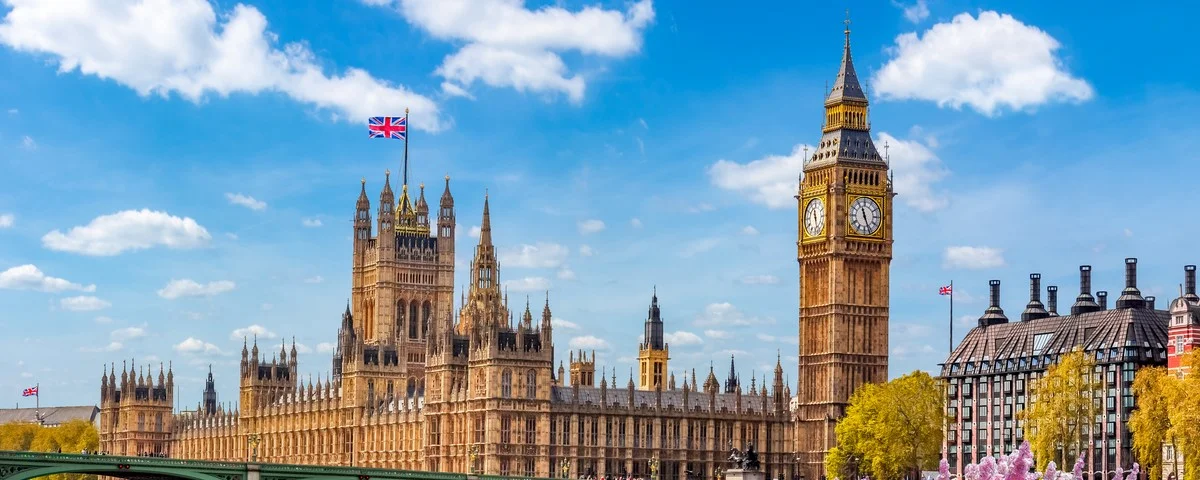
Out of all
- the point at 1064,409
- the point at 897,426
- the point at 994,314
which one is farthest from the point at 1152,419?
the point at 994,314

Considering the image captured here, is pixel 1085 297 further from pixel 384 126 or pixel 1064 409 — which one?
pixel 384 126

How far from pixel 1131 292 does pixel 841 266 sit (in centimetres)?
2353

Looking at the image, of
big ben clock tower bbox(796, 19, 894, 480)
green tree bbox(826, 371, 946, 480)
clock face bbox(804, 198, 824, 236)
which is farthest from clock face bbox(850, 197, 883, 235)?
green tree bbox(826, 371, 946, 480)

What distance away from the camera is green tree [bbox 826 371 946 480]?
5748 inches

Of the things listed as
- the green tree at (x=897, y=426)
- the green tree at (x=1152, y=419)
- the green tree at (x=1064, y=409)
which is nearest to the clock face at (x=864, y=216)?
the green tree at (x=897, y=426)

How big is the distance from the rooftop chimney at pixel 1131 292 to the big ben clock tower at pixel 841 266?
20.8 meters

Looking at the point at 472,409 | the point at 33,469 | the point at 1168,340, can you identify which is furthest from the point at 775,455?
the point at 33,469

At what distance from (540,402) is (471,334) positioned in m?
8.53

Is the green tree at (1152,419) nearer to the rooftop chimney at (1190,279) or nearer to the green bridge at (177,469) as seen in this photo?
the rooftop chimney at (1190,279)

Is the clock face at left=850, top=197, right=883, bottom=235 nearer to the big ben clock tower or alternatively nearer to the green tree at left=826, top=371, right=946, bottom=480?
the big ben clock tower

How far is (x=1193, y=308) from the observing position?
13388cm

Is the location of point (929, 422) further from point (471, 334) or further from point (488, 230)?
point (488, 230)

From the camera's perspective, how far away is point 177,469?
101 metres

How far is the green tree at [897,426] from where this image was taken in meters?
146
